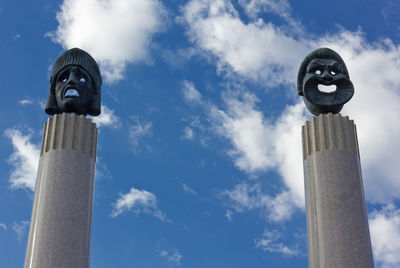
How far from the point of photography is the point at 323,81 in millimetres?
27875

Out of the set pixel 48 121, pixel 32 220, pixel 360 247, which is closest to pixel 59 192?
pixel 32 220

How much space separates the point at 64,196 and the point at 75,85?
5153 mm

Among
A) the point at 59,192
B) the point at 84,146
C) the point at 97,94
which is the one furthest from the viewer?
the point at 97,94

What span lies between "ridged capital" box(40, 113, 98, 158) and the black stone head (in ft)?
2.04

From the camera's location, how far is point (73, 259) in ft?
76.2

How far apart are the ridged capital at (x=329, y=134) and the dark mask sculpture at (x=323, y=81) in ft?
2.72

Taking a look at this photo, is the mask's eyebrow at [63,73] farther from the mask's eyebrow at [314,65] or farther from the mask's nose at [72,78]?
the mask's eyebrow at [314,65]

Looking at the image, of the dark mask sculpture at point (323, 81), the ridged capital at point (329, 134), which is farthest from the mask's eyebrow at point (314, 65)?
the ridged capital at point (329, 134)

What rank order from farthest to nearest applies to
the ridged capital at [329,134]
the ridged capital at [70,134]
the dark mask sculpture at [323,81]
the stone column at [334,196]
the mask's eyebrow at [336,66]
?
the mask's eyebrow at [336,66]
the dark mask sculpture at [323,81]
the ridged capital at [70,134]
the ridged capital at [329,134]
the stone column at [334,196]

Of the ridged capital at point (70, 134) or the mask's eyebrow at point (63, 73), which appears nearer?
the ridged capital at point (70, 134)

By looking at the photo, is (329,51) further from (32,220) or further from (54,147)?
(32,220)

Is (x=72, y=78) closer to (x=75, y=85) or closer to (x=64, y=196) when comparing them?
(x=75, y=85)

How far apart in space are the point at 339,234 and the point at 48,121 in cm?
1170

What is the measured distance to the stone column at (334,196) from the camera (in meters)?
23.1
